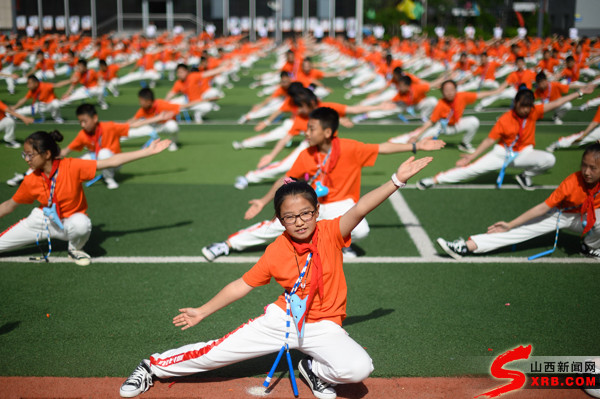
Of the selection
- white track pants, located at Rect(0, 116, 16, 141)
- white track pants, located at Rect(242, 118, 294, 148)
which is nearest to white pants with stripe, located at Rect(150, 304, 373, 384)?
white track pants, located at Rect(242, 118, 294, 148)

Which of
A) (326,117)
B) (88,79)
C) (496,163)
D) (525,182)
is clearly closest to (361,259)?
(326,117)

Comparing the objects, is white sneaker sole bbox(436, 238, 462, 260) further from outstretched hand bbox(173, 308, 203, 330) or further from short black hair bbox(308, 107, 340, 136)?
outstretched hand bbox(173, 308, 203, 330)

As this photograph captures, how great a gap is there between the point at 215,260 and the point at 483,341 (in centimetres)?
329

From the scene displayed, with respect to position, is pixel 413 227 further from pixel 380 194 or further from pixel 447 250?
pixel 380 194

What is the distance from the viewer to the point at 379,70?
24.1 metres

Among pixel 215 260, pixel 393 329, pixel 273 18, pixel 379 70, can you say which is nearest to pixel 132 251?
pixel 215 260

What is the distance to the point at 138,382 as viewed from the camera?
13.2ft

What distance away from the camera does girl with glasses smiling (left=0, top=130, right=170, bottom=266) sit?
232 inches

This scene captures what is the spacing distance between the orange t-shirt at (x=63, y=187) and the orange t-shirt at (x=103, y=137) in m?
3.09

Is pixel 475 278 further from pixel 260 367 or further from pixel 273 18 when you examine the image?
pixel 273 18

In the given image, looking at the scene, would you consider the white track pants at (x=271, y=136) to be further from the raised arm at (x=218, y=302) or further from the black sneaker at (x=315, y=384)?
the raised arm at (x=218, y=302)

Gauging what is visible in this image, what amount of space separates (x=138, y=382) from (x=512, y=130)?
23.2ft

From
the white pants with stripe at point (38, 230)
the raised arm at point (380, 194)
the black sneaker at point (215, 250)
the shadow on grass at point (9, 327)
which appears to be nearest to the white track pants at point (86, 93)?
the white pants with stripe at point (38, 230)

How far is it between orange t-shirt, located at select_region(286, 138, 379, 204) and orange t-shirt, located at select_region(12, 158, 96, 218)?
2.34m
